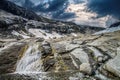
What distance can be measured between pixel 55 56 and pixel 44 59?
95.0 inches

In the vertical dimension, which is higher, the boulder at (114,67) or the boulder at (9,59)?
the boulder at (114,67)

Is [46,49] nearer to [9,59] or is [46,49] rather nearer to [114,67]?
Answer: [9,59]

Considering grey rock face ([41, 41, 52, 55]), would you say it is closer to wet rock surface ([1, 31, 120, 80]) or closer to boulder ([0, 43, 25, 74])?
wet rock surface ([1, 31, 120, 80])

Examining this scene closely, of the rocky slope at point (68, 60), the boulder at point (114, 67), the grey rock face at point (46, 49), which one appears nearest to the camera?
the boulder at point (114, 67)

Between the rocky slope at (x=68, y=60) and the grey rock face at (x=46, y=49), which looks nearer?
the rocky slope at (x=68, y=60)

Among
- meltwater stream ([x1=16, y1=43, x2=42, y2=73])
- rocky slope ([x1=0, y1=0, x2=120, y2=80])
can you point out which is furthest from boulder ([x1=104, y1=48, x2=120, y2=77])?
meltwater stream ([x1=16, y1=43, x2=42, y2=73])

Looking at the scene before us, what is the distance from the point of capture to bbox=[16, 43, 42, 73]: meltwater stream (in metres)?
41.7

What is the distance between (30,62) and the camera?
45250 mm

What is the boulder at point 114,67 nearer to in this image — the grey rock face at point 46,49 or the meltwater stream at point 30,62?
the meltwater stream at point 30,62

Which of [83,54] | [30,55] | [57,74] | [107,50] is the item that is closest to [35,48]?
[30,55]

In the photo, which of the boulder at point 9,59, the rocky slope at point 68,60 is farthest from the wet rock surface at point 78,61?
the boulder at point 9,59

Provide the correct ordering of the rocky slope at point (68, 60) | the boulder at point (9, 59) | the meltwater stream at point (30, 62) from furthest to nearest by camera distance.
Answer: the boulder at point (9, 59) < the meltwater stream at point (30, 62) < the rocky slope at point (68, 60)

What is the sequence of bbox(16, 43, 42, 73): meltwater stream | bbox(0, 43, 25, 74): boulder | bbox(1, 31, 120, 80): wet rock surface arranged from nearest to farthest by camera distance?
bbox(1, 31, 120, 80): wet rock surface, bbox(16, 43, 42, 73): meltwater stream, bbox(0, 43, 25, 74): boulder

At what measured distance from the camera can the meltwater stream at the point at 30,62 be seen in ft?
137
